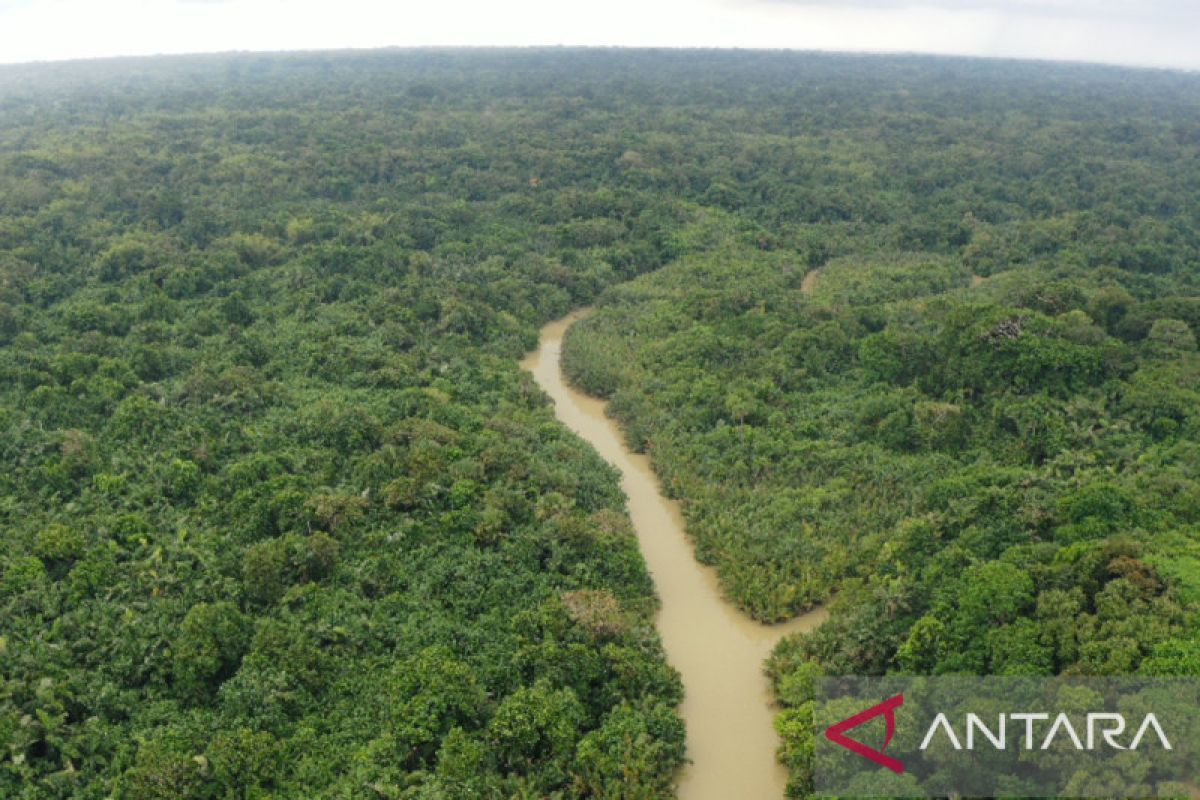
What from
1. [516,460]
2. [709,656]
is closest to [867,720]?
[709,656]

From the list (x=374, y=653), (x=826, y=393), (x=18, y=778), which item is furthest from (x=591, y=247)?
(x=18, y=778)

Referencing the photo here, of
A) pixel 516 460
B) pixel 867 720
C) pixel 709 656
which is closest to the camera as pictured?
pixel 867 720

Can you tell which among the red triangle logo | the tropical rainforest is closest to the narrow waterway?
the tropical rainforest

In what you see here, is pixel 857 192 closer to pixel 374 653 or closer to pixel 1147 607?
pixel 1147 607

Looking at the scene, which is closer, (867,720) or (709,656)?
(867,720)

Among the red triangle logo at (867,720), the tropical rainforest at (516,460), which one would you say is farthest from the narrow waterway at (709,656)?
the red triangle logo at (867,720)

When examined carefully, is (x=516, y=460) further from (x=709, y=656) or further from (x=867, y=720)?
(x=867, y=720)
